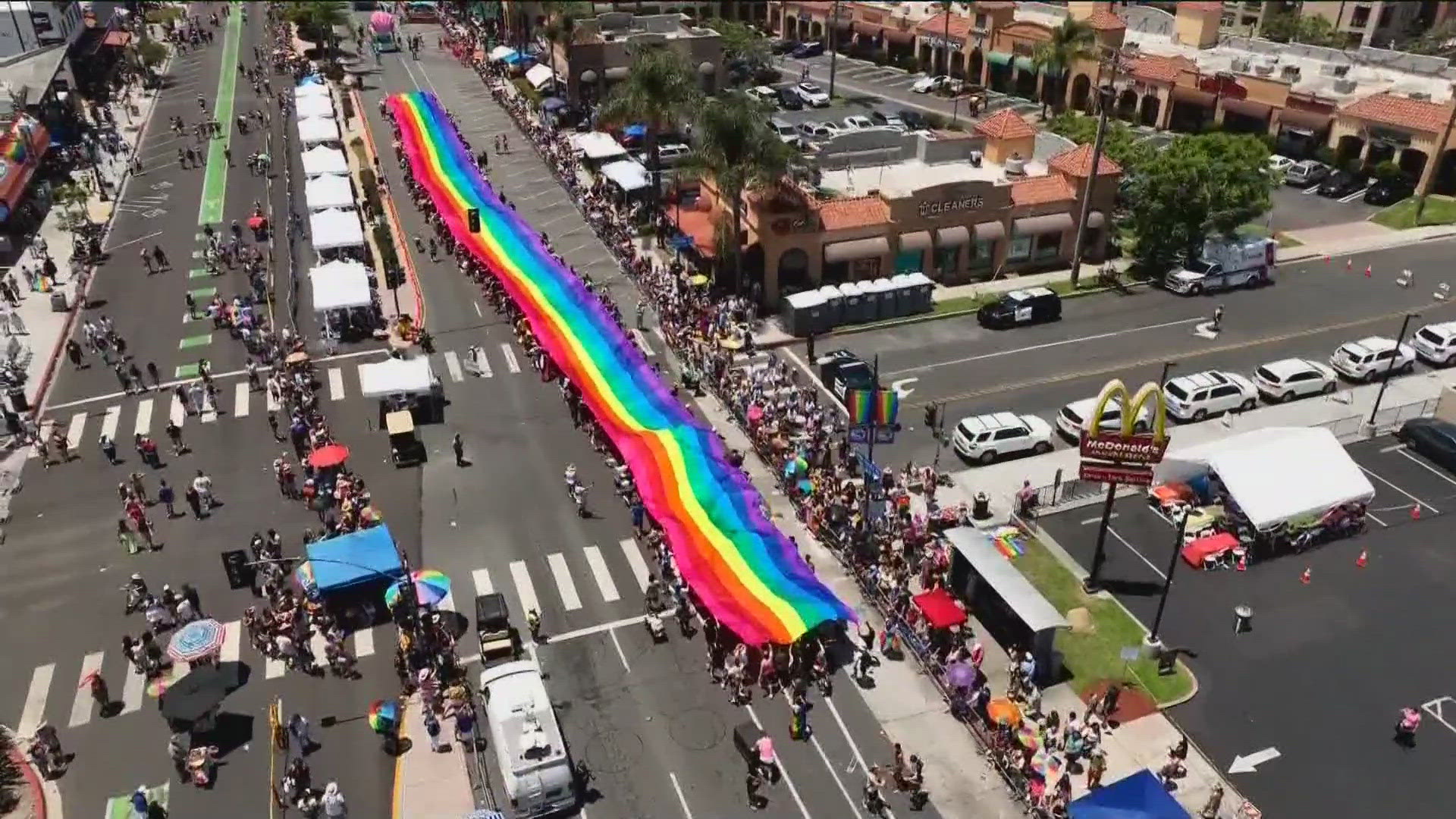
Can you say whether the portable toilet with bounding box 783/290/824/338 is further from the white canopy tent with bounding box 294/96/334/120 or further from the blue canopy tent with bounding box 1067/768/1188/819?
the white canopy tent with bounding box 294/96/334/120

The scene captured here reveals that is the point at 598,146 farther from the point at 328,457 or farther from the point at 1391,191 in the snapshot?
the point at 1391,191

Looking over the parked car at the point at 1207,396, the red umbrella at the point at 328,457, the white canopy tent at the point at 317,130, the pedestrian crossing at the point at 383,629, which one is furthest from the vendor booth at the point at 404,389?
the white canopy tent at the point at 317,130

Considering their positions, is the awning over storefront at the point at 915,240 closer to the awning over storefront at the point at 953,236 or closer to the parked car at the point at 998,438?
the awning over storefront at the point at 953,236

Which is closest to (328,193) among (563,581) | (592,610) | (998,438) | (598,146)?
(598,146)

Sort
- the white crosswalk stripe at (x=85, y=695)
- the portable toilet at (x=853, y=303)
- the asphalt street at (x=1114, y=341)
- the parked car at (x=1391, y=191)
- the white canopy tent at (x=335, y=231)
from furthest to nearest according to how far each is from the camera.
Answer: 1. the parked car at (x=1391, y=191)
2. the white canopy tent at (x=335, y=231)
3. the portable toilet at (x=853, y=303)
4. the asphalt street at (x=1114, y=341)
5. the white crosswalk stripe at (x=85, y=695)

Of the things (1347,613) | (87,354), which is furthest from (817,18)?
(1347,613)

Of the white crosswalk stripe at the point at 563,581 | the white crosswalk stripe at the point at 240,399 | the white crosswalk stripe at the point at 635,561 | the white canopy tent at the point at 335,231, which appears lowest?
the white crosswalk stripe at the point at 563,581

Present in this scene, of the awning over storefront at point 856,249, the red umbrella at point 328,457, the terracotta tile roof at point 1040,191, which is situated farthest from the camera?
the terracotta tile roof at point 1040,191

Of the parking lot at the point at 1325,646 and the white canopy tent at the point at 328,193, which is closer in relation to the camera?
the parking lot at the point at 1325,646
